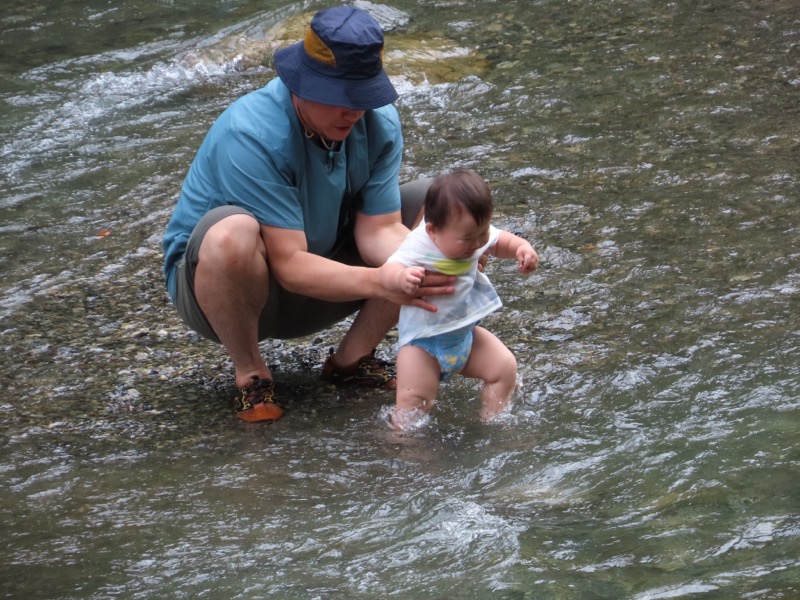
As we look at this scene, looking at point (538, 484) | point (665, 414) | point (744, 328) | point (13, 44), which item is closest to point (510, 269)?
point (744, 328)

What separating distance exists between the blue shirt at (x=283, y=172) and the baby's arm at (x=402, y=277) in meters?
0.40

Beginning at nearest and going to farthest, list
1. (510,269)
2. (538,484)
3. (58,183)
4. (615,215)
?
(538,484) < (510,269) < (615,215) < (58,183)

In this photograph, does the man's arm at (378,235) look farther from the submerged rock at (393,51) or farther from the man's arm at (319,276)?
the submerged rock at (393,51)

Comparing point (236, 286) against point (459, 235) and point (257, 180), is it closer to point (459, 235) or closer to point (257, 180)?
point (257, 180)

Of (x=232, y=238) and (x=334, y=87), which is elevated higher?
(x=334, y=87)

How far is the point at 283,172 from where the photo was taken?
11.8ft

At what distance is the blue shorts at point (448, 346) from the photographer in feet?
12.0

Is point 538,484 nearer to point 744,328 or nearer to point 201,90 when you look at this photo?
point 744,328

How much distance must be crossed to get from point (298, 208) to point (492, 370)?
0.90m

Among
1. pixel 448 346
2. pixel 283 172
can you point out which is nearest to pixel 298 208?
pixel 283 172

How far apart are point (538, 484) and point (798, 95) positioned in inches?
188

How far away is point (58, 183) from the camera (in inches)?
262

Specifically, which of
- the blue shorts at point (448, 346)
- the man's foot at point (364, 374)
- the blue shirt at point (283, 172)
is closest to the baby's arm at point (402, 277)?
the blue shorts at point (448, 346)

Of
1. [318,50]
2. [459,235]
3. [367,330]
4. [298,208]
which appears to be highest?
[318,50]
